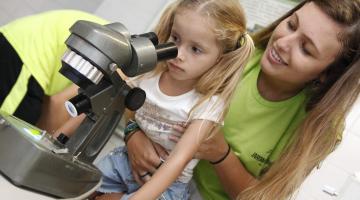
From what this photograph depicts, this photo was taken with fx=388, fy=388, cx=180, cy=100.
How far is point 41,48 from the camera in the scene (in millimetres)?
1155

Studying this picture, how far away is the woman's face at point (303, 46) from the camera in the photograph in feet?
3.30

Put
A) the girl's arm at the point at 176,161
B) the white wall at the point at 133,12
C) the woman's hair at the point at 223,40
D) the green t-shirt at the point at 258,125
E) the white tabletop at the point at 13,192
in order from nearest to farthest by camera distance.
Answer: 1. the white tabletop at the point at 13,192
2. the girl's arm at the point at 176,161
3. the woman's hair at the point at 223,40
4. the green t-shirt at the point at 258,125
5. the white wall at the point at 133,12

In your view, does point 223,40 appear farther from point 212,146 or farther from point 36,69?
point 36,69

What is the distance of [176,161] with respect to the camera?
94cm

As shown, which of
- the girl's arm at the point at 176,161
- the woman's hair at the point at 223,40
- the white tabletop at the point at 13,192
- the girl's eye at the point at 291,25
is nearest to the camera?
the white tabletop at the point at 13,192

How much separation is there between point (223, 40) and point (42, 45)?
0.55 m

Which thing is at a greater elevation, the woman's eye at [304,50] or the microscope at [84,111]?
the microscope at [84,111]

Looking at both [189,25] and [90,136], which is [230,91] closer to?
[189,25]

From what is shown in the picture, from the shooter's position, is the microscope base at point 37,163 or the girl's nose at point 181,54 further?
the girl's nose at point 181,54

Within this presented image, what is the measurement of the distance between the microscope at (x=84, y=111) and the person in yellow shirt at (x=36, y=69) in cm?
56

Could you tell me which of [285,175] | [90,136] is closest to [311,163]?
[285,175]

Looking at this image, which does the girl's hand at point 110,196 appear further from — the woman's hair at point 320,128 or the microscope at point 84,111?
the microscope at point 84,111

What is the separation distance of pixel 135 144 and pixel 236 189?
34cm

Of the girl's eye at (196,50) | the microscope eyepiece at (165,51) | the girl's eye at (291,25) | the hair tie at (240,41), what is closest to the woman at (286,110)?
the girl's eye at (291,25)
